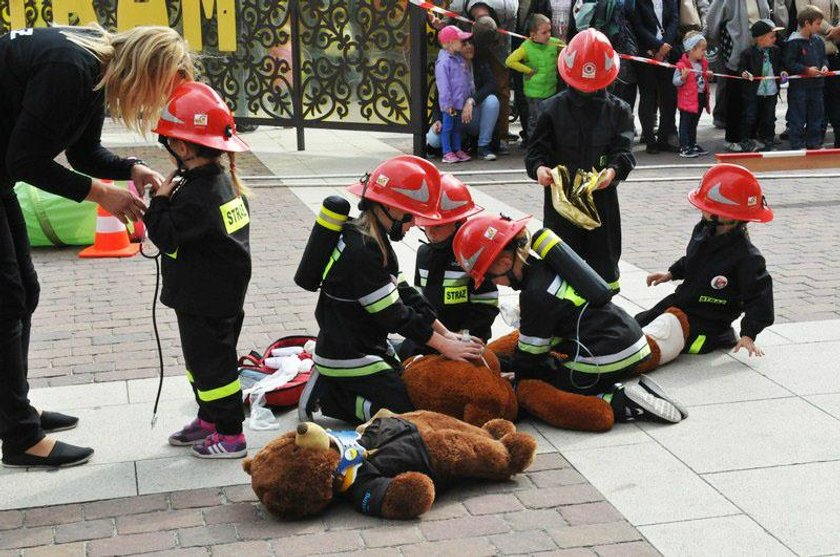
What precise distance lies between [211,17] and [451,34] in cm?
298

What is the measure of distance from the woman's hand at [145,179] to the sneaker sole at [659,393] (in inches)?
95.5

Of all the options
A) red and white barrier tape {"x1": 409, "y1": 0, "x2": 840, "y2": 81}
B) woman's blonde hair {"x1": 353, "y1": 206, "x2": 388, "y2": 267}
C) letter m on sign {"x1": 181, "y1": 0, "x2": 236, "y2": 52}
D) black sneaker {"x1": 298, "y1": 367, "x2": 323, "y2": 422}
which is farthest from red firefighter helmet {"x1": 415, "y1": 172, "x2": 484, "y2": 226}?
letter m on sign {"x1": 181, "y1": 0, "x2": 236, "y2": 52}

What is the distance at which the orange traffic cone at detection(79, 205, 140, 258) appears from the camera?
855 cm

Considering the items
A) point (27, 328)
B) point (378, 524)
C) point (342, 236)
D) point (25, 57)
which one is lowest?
point (378, 524)

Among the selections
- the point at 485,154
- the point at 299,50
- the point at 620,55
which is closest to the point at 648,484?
the point at 485,154

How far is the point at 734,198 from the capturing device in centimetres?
610

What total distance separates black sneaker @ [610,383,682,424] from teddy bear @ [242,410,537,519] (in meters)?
0.72

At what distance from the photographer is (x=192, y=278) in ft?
15.2

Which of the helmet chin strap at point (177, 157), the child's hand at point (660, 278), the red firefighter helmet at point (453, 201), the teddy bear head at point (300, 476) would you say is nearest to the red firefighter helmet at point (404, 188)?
the red firefighter helmet at point (453, 201)

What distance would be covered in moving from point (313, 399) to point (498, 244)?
3.68 feet

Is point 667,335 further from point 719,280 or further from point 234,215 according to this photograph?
point 234,215

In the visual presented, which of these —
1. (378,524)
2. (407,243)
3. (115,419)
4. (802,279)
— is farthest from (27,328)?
(802,279)

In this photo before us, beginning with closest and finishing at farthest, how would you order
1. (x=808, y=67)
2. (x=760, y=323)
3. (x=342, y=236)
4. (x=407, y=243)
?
(x=342, y=236)
(x=760, y=323)
(x=407, y=243)
(x=808, y=67)

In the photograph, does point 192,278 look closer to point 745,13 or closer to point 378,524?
point 378,524
